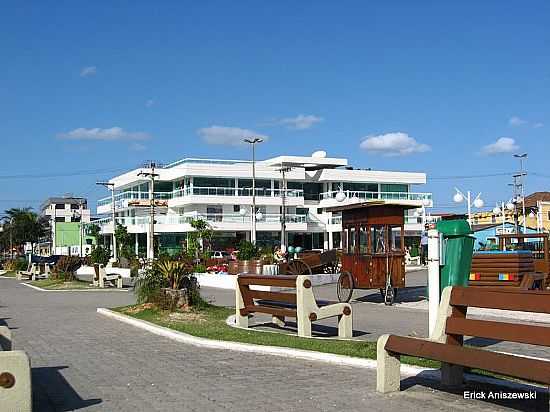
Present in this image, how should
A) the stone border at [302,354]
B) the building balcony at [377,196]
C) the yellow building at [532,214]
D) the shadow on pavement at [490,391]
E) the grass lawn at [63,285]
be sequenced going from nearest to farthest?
the shadow on pavement at [490,391] → the stone border at [302,354] → the grass lawn at [63,285] → the building balcony at [377,196] → the yellow building at [532,214]

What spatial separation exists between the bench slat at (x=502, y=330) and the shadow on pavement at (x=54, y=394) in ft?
12.0

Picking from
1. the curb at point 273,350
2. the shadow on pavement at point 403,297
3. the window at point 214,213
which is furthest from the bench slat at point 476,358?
the window at point 214,213

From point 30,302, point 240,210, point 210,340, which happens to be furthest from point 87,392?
point 240,210

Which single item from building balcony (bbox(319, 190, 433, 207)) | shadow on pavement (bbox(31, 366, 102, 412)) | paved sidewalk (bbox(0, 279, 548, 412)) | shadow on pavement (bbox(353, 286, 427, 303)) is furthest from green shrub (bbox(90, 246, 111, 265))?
shadow on pavement (bbox(31, 366, 102, 412))

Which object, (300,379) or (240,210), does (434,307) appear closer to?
(300,379)

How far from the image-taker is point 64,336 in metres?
13.2

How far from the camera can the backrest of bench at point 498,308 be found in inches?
243

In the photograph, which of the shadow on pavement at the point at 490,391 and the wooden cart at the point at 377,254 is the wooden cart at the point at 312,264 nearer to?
the wooden cart at the point at 377,254

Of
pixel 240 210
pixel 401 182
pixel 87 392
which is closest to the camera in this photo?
pixel 87 392

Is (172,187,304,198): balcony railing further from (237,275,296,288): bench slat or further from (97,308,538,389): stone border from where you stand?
(97,308,538,389): stone border

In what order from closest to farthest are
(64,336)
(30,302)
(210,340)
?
(210,340), (64,336), (30,302)

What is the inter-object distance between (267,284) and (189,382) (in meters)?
4.67

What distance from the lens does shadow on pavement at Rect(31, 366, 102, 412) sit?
718cm

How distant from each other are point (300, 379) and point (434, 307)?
2.83m
